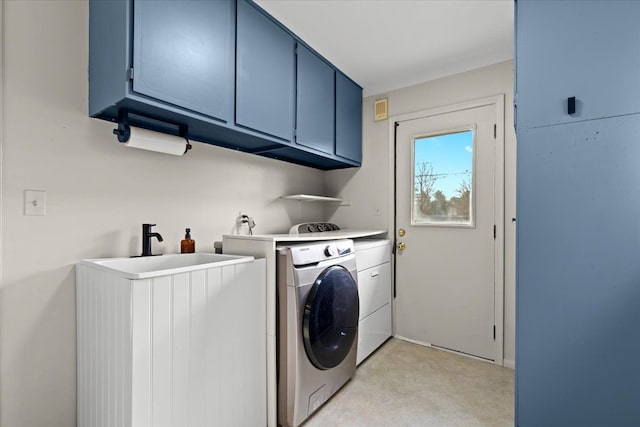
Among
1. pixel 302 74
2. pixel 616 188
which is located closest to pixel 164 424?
pixel 616 188

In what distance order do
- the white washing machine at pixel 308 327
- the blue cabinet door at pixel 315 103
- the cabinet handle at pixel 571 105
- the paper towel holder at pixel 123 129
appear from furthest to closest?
1. the blue cabinet door at pixel 315 103
2. the white washing machine at pixel 308 327
3. the paper towel holder at pixel 123 129
4. the cabinet handle at pixel 571 105

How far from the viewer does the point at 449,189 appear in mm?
2645

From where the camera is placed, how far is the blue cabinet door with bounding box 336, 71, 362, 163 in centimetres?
271

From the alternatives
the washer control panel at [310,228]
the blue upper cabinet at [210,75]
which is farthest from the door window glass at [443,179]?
the blue upper cabinet at [210,75]

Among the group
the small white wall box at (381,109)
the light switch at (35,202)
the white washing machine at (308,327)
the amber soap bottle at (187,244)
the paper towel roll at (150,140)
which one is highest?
the small white wall box at (381,109)

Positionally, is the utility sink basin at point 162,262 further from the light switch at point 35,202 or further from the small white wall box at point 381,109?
the small white wall box at point 381,109

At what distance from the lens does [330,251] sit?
6.18ft


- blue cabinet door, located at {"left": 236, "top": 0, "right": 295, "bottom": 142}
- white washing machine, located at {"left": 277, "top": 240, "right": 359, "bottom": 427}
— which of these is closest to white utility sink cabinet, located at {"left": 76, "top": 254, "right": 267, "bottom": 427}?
white washing machine, located at {"left": 277, "top": 240, "right": 359, "bottom": 427}

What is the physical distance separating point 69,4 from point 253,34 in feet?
2.92

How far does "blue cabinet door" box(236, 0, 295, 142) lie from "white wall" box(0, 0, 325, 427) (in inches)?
25.7

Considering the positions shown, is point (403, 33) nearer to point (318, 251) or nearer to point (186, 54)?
point (186, 54)

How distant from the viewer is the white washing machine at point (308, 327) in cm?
164

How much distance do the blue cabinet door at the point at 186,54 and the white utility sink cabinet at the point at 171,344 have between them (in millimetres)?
821

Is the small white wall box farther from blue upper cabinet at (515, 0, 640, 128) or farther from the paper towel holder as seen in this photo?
the paper towel holder
